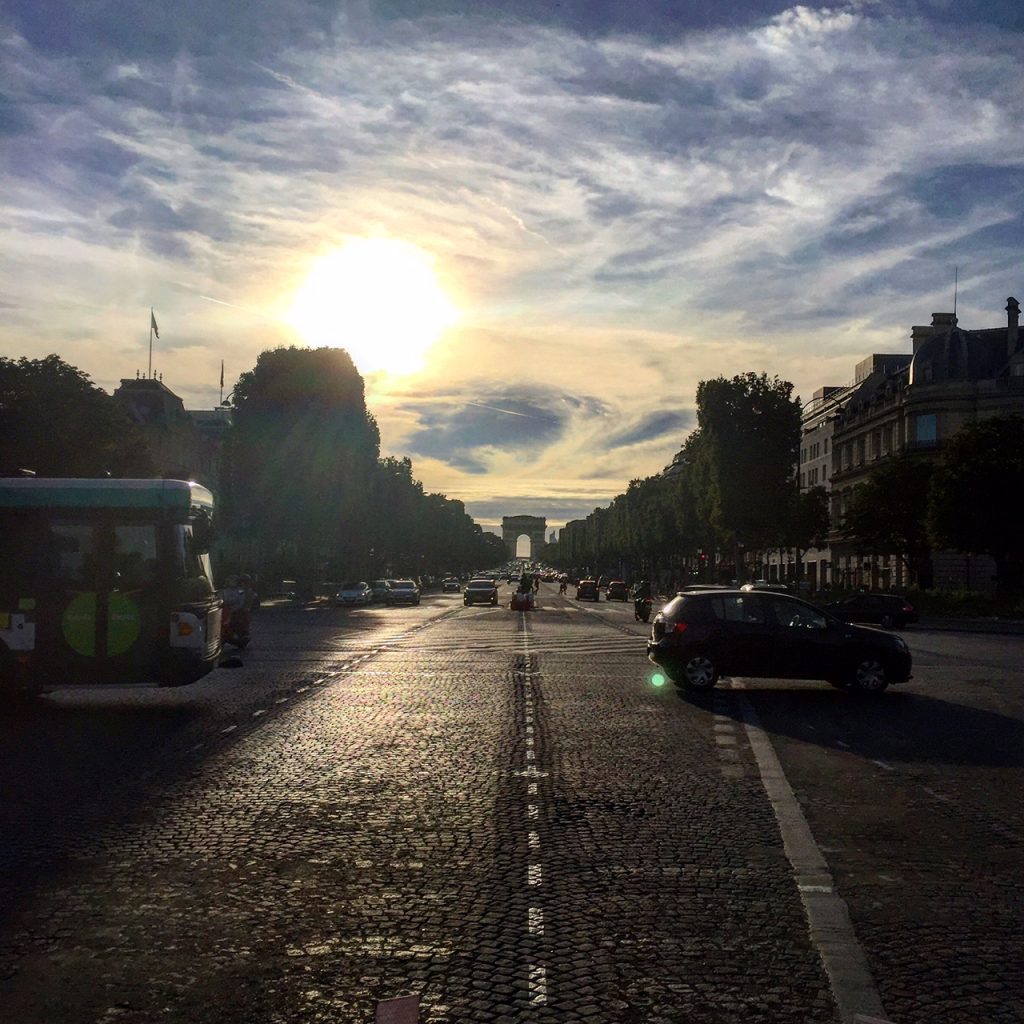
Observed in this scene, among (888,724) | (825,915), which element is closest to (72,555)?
(888,724)

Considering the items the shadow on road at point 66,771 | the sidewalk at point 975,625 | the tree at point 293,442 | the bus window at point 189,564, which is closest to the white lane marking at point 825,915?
the shadow on road at point 66,771

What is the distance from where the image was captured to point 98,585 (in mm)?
16281

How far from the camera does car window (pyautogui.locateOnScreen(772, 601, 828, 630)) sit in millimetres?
18922

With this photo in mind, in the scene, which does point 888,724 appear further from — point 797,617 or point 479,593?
point 479,593

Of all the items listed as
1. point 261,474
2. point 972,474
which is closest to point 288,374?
point 261,474

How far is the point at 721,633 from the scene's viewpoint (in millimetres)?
18797

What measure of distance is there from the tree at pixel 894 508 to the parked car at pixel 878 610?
17.9 meters

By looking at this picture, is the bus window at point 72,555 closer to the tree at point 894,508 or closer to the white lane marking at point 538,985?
the white lane marking at point 538,985

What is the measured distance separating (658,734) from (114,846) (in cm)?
723

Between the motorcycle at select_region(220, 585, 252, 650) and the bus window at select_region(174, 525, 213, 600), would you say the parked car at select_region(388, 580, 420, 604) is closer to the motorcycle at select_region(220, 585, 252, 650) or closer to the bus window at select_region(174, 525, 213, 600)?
the motorcycle at select_region(220, 585, 252, 650)

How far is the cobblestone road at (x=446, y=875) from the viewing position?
5.20 m

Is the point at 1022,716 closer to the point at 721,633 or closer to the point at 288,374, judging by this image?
the point at 721,633

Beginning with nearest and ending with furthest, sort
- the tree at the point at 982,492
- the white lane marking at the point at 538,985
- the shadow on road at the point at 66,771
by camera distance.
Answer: the white lane marking at the point at 538,985 → the shadow on road at the point at 66,771 → the tree at the point at 982,492

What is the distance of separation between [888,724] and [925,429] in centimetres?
6518
